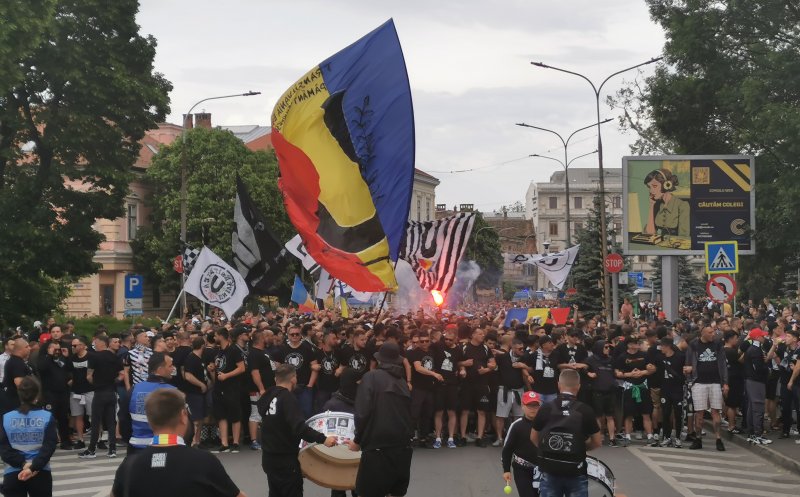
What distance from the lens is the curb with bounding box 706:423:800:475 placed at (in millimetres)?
15122

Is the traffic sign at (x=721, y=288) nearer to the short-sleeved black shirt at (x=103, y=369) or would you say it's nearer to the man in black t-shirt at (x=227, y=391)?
the man in black t-shirt at (x=227, y=391)

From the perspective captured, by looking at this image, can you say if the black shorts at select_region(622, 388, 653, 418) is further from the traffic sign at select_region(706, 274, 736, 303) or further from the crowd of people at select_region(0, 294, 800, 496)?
the traffic sign at select_region(706, 274, 736, 303)

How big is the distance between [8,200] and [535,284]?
4046 inches

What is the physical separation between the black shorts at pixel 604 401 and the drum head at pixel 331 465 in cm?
828

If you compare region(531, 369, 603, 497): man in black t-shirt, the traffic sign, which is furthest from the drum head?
the traffic sign

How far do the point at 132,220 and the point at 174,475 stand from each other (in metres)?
64.5

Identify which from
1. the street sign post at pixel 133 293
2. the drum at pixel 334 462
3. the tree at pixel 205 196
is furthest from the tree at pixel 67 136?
the tree at pixel 205 196

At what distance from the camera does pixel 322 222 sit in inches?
→ 584

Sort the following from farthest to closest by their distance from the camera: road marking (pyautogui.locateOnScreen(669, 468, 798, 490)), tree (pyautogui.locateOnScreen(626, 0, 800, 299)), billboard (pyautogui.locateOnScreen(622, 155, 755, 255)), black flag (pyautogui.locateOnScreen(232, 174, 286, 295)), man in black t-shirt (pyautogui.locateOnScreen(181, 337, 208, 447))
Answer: billboard (pyautogui.locateOnScreen(622, 155, 755, 255)) < tree (pyautogui.locateOnScreen(626, 0, 800, 299)) < black flag (pyautogui.locateOnScreen(232, 174, 286, 295)) < man in black t-shirt (pyautogui.locateOnScreen(181, 337, 208, 447)) < road marking (pyautogui.locateOnScreen(669, 468, 798, 490))

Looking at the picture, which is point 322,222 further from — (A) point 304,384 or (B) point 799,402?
(B) point 799,402

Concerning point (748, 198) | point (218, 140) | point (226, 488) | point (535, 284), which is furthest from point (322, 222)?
point (535, 284)

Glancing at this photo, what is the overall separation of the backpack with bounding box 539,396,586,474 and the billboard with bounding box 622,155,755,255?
82.1ft

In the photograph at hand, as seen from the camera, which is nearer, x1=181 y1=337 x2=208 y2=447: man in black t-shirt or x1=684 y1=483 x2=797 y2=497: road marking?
x1=684 y1=483 x2=797 y2=497: road marking

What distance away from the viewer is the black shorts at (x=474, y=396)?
17594mm
